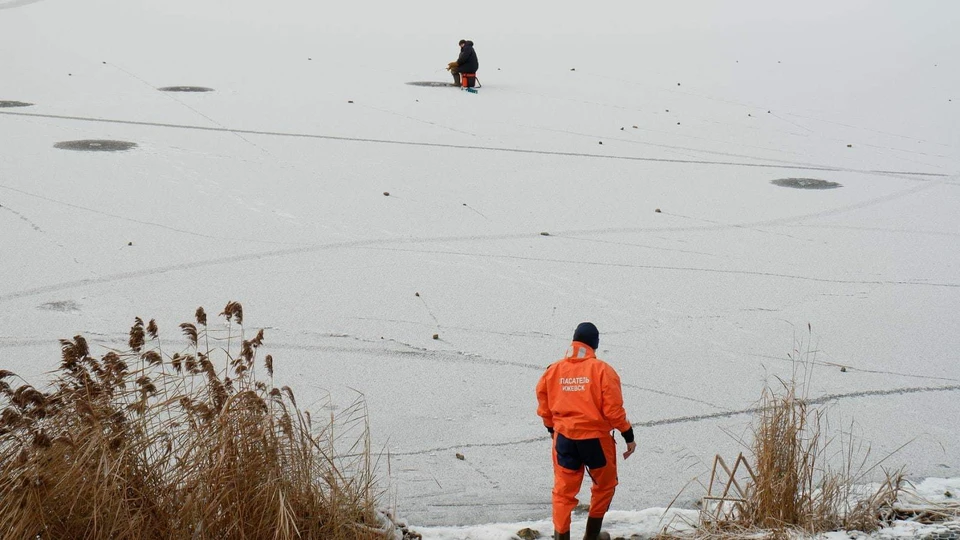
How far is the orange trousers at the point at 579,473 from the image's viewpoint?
3822 mm

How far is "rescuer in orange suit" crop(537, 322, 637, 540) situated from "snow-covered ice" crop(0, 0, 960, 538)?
35cm

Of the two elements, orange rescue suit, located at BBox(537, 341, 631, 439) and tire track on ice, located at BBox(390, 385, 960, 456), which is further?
tire track on ice, located at BBox(390, 385, 960, 456)

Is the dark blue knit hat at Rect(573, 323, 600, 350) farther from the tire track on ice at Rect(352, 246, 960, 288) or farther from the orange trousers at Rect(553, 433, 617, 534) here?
the tire track on ice at Rect(352, 246, 960, 288)

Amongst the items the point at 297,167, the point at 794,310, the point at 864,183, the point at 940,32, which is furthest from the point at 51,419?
the point at 940,32

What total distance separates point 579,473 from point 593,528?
0.21m

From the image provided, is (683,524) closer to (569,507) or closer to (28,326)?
(569,507)

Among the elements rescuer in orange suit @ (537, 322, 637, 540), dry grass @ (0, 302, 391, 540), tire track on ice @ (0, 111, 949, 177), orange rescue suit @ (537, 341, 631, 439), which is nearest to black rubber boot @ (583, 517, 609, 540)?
rescuer in orange suit @ (537, 322, 637, 540)

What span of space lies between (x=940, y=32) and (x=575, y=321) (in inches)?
781

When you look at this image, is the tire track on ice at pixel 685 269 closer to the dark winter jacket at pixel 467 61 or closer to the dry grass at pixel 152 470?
the dry grass at pixel 152 470

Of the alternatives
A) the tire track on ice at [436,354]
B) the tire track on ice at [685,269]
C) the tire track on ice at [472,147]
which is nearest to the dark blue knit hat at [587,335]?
the tire track on ice at [436,354]

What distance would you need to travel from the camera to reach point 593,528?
3867mm

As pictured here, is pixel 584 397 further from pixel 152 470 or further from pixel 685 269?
pixel 685 269

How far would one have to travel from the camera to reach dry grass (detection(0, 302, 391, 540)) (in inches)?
126

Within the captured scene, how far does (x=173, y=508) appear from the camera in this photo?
3369 millimetres
